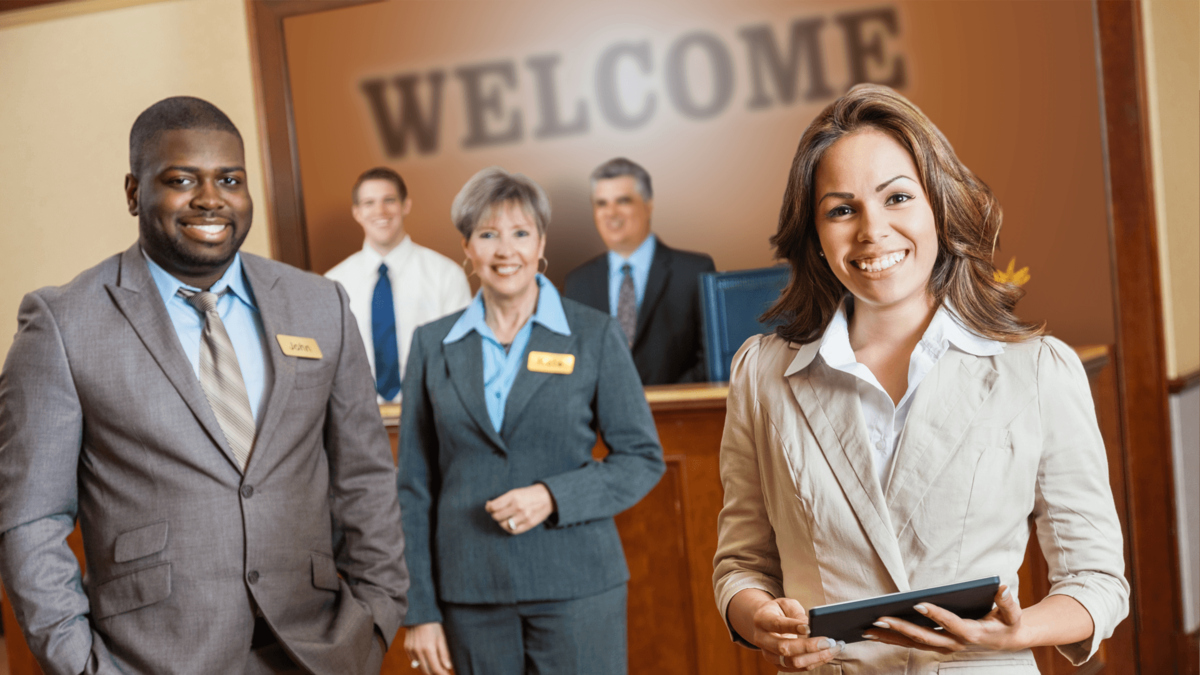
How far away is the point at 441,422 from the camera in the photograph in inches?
93.6

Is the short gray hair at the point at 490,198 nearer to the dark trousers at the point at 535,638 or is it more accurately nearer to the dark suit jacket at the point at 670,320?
the dark trousers at the point at 535,638

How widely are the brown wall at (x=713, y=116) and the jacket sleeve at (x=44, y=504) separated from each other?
11.0 ft

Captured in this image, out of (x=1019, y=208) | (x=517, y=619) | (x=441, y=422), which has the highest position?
(x=1019, y=208)

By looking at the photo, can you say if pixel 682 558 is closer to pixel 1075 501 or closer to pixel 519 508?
pixel 519 508

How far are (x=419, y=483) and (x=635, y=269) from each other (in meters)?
2.45

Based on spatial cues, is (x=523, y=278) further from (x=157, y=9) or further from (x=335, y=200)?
(x=157, y=9)

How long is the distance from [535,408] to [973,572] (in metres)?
1.29

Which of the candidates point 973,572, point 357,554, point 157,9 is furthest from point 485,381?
point 157,9

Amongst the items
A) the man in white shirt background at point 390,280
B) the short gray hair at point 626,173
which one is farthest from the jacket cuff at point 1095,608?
the man in white shirt background at point 390,280

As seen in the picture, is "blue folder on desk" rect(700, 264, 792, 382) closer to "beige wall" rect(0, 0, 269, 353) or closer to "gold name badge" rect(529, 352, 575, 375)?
"gold name badge" rect(529, 352, 575, 375)

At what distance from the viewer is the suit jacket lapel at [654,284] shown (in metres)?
4.54

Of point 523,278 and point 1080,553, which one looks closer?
point 1080,553

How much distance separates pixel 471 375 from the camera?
241 centimetres

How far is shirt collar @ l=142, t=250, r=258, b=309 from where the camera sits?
71.6 inches
